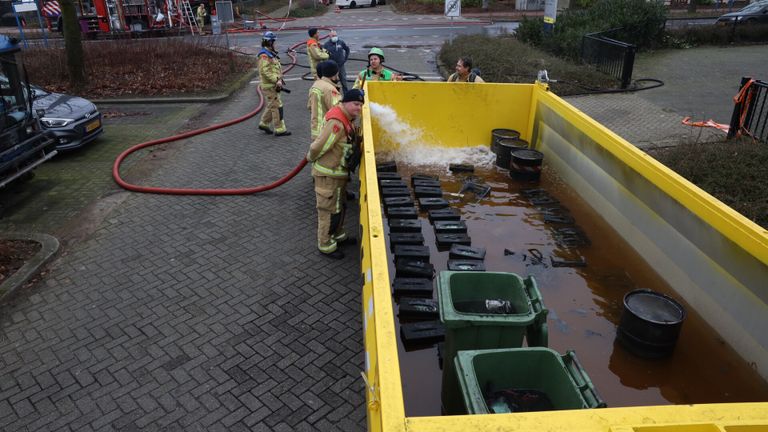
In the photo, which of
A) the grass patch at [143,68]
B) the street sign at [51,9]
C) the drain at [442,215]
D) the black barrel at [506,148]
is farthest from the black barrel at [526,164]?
the street sign at [51,9]

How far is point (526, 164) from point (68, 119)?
24.6ft

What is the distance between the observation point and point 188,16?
80.5 ft

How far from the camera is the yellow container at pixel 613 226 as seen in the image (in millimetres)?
1851

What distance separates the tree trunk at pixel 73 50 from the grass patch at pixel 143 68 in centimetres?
23

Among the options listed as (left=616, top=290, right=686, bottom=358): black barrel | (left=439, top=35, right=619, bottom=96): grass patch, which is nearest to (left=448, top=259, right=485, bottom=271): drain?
(left=616, top=290, right=686, bottom=358): black barrel

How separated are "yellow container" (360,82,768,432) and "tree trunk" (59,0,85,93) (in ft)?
29.8

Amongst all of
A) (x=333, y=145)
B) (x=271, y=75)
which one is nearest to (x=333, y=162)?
(x=333, y=145)

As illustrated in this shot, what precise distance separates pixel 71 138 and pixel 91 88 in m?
5.14

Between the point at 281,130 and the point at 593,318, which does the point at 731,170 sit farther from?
the point at 281,130

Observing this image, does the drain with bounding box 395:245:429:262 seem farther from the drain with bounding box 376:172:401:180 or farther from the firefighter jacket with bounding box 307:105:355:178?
the drain with bounding box 376:172:401:180

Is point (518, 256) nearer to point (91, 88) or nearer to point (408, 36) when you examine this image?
point (91, 88)

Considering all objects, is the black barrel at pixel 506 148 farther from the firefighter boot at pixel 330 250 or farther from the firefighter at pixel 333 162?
the firefighter boot at pixel 330 250

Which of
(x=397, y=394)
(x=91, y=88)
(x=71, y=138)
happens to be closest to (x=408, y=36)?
(x=91, y=88)

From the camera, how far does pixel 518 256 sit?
4816 millimetres
